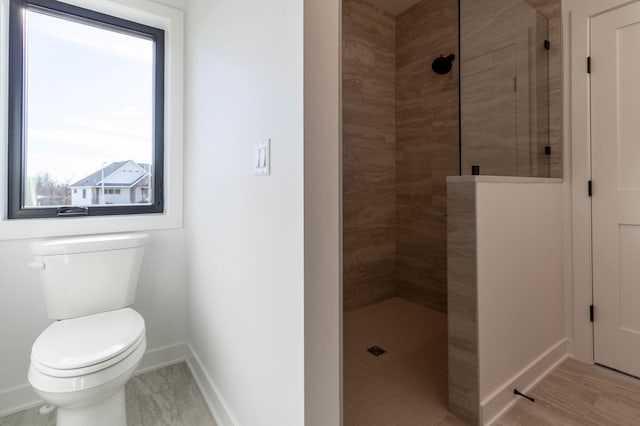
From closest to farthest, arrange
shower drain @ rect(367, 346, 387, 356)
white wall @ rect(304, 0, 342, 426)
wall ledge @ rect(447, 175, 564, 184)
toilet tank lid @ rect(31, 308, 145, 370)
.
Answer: white wall @ rect(304, 0, 342, 426), toilet tank lid @ rect(31, 308, 145, 370), wall ledge @ rect(447, 175, 564, 184), shower drain @ rect(367, 346, 387, 356)

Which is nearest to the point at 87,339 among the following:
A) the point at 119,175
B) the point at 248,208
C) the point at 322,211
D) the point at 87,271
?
the point at 87,271

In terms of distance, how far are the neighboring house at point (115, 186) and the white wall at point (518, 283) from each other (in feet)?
6.35

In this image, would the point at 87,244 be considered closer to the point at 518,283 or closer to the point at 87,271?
the point at 87,271

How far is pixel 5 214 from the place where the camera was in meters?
1.55

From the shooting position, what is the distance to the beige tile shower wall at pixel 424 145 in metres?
2.66

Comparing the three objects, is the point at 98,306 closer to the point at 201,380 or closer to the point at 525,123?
the point at 201,380

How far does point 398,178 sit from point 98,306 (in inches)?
101

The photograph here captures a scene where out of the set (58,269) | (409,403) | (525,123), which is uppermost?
(525,123)

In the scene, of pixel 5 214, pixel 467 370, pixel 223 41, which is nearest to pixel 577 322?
pixel 467 370

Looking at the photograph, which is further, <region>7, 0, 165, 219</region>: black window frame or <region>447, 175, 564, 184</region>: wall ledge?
<region>7, 0, 165, 219</region>: black window frame

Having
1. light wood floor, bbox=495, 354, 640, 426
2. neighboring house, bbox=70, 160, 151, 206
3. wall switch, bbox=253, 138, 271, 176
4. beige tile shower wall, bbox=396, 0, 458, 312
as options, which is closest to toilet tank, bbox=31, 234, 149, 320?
neighboring house, bbox=70, 160, 151, 206

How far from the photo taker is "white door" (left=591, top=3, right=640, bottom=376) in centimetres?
173

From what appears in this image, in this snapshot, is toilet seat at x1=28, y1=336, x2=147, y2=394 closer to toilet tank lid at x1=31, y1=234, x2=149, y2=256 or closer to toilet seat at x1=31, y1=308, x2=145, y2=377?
toilet seat at x1=31, y1=308, x2=145, y2=377

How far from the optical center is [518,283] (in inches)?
62.9
